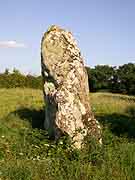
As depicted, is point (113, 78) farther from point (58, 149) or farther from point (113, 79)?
point (58, 149)

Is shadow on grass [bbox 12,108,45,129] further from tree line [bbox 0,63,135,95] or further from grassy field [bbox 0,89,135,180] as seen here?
tree line [bbox 0,63,135,95]

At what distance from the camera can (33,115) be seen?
17.2m

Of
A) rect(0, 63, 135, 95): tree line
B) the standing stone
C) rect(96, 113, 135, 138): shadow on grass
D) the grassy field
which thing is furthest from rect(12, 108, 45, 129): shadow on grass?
rect(0, 63, 135, 95): tree line

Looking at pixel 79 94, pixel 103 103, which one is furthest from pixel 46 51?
pixel 103 103

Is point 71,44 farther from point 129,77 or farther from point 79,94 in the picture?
point 129,77

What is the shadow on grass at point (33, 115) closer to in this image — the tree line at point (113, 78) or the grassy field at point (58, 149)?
the grassy field at point (58, 149)

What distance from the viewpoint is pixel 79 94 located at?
13.6 metres

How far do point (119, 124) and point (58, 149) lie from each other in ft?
20.1

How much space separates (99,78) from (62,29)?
64801 millimetres

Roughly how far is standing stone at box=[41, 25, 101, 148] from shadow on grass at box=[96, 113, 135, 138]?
151 centimetres

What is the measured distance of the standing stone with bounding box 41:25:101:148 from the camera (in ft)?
42.2

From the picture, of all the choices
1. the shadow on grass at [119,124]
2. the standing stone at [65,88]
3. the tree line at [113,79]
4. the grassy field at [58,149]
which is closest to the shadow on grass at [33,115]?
the grassy field at [58,149]

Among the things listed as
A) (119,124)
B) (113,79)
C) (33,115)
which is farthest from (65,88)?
(113,79)

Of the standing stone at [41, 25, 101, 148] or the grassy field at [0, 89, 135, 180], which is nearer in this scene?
the grassy field at [0, 89, 135, 180]
